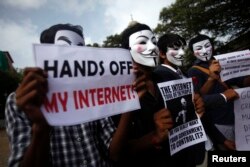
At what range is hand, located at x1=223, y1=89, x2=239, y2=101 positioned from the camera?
3883 millimetres

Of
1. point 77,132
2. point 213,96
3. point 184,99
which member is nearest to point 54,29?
point 77,132

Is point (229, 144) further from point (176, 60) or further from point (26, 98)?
point (26, 98)

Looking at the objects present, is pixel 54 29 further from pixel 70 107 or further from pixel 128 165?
pixel 128 165

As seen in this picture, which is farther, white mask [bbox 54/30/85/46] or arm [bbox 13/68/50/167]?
white mask [bbox 54/30/85/46]

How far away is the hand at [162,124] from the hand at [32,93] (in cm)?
102

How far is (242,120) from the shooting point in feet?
12.9

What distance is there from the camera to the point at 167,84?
105 inches

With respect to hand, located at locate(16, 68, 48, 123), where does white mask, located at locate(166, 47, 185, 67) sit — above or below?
above

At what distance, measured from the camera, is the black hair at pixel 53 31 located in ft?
6.93

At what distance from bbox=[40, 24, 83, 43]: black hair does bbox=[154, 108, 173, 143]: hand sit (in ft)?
2.67

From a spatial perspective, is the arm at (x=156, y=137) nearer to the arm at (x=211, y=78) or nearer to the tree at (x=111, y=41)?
the arm at (x=211, y=78)

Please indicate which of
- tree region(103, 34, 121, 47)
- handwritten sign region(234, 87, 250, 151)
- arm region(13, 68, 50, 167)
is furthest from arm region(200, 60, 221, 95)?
tree region(103, 34, 121, 47)

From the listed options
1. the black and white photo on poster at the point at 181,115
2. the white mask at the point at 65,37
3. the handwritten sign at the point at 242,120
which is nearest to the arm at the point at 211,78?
the handwritten sign at the point at 242,120

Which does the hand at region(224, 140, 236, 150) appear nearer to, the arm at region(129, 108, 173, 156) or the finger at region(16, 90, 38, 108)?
the arm at region(129, 108, 173, 156)
